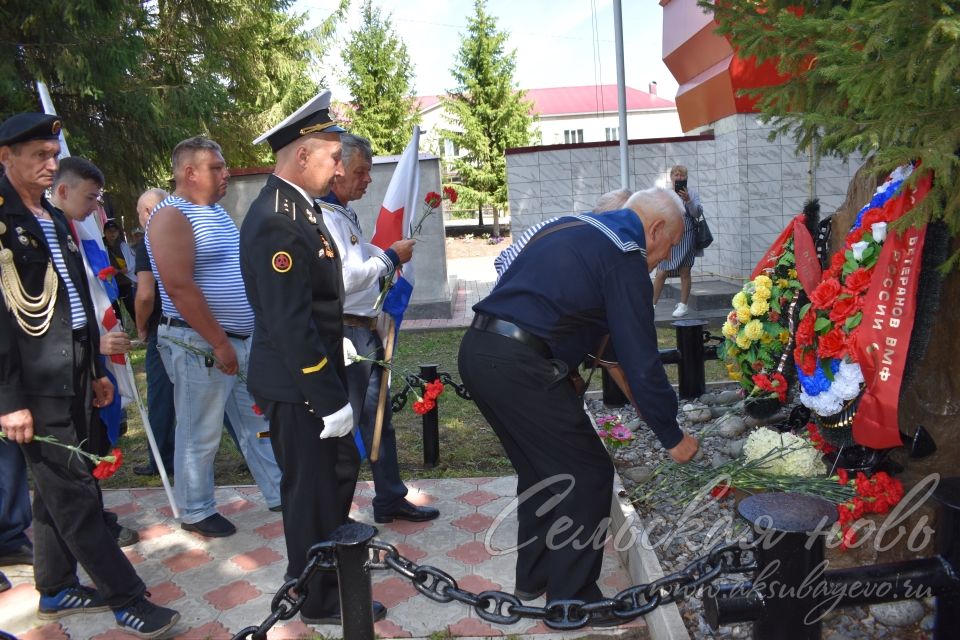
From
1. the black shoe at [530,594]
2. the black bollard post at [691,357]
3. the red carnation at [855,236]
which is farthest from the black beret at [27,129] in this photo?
the black bollard post at [691,357]

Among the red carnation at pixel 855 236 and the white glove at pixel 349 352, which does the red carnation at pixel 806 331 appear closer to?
the red carnation at pixel 855 236

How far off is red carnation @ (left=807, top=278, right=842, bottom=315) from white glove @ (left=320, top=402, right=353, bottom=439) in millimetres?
2314

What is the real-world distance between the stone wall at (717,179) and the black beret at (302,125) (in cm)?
950

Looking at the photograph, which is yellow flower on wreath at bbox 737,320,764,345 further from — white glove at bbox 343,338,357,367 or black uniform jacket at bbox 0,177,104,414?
black uniform jacket at bbox 0,177,104,414

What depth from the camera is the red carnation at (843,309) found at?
3580mm

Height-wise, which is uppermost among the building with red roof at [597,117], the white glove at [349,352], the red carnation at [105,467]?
the building with red roof at [597,117]

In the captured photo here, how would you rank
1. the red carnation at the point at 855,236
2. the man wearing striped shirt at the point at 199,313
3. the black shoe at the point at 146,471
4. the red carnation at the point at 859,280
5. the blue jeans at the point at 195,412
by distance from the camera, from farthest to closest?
the black shoe at the point at 146,471
the blue jeans at the point at 195,412
the man wearing striped shirt at the point at 199,313
the red carnation at the point at 855,236
the red carnation at the point at 859,280

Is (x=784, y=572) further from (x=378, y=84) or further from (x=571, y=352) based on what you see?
(x=378, y=84)

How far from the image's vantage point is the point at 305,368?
2918 millimetres

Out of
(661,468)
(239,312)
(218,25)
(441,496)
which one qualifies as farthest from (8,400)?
(218,25)

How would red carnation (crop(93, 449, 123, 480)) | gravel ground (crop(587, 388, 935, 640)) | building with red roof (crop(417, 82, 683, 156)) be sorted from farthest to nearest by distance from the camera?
building with red roof (crop(417, 82, 683, 156)), red carnation (crop(93, 449, 123, 480)), gravel ground (crop(587, 388, 935, 640))

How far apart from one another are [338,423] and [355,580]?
2.85ft

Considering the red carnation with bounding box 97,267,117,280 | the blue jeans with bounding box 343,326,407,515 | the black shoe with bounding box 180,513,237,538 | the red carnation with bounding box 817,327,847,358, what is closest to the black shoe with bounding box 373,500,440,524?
the blue jeans with bounding box 343,326,407,515

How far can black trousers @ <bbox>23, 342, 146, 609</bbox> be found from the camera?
3.13 m
